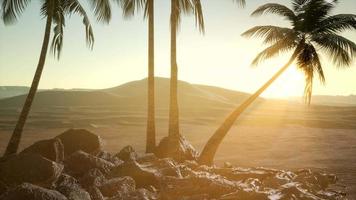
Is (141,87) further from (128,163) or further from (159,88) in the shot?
(128,163)

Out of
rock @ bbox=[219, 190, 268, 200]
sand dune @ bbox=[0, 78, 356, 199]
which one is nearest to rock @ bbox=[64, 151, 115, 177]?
rock @ bbox=[219, 190, 268, 200]

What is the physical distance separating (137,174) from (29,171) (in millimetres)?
2982

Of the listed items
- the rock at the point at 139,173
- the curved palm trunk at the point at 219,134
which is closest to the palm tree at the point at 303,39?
the curved palm trunk at the point at 219,134

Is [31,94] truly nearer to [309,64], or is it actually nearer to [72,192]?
[72,192]

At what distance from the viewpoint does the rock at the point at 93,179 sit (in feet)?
33.3

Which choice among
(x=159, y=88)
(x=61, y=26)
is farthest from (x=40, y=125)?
(x=159, y=88)

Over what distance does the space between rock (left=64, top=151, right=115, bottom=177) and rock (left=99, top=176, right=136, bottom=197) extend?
1298mm

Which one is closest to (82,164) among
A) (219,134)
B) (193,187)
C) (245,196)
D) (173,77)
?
(193,187)

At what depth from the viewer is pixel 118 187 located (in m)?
9.86

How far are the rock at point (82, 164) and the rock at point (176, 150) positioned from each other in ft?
13.9

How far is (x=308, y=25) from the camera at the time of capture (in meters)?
17.2

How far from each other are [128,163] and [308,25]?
10.6 meters

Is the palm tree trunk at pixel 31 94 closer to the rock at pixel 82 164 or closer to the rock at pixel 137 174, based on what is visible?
the rock at pixel 82 164

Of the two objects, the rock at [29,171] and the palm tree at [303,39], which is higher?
the palm tree at [303,39]
